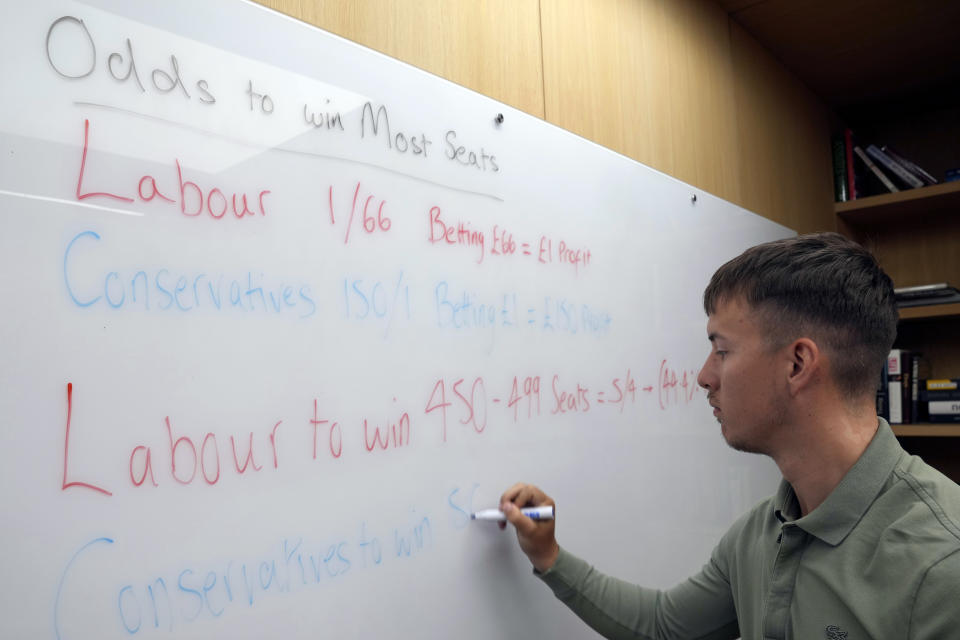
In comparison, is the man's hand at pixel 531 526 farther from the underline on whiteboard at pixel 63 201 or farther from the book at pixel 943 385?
the book at pixel 943 385

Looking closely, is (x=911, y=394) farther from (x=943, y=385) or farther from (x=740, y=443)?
(x=740, y=443)

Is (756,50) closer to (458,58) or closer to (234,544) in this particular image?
(458,58)

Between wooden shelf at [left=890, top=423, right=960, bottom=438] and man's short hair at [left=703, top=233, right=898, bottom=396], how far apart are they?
1.58 m

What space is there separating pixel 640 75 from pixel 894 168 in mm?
1488

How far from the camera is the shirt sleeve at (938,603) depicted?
71 centimetres

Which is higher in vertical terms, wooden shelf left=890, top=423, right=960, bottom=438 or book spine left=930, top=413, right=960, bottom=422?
book spine left=930, top=413, right=960, bottom=422

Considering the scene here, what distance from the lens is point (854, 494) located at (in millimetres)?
837

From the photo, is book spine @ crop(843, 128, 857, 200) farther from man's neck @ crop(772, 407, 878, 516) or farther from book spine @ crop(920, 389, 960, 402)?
man's neck @ crop(772, 407, 878, 516)

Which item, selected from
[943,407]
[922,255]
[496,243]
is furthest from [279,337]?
[922,255]

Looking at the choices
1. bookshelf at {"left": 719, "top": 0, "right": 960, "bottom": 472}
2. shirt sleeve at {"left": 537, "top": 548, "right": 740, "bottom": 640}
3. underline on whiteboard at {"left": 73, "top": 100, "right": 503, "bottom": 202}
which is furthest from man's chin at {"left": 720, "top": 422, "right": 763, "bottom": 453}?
bookshelf at {"left": 719, "top": 0, "right": 960, "bottom": 472}

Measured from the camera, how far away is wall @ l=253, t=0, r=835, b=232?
0.99 metres

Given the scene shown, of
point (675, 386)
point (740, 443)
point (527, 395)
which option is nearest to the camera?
point (740, 443)

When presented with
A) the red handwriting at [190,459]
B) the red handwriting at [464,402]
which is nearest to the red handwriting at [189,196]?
the red handwriting at [190,459]

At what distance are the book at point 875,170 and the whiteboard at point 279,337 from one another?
172cm
